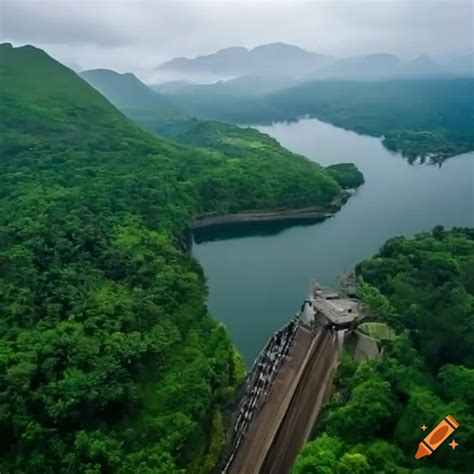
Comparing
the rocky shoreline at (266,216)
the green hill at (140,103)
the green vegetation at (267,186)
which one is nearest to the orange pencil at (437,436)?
the rocky shoreline at (266,216)

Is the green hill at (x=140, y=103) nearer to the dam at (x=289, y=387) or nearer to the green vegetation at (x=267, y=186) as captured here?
the green vegetation at (x=267, y=186)

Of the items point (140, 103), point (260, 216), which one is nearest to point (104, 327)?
point (260, 216)

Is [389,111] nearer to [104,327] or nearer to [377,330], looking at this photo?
[377,330]

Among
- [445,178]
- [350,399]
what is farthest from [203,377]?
[445,178]

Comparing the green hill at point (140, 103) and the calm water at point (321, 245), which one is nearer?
the calm water at point (321, 245)

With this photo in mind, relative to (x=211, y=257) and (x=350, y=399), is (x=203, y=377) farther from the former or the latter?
(x=211, y=257)

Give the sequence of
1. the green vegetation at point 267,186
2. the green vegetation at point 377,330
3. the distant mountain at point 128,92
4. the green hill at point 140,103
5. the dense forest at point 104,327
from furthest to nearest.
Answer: the distant mountain at point 128,92
the green hill at point 140,103
the green vegetation at point 267,186
the green vegetation at point 377,330
the dense forest at point 104,327
